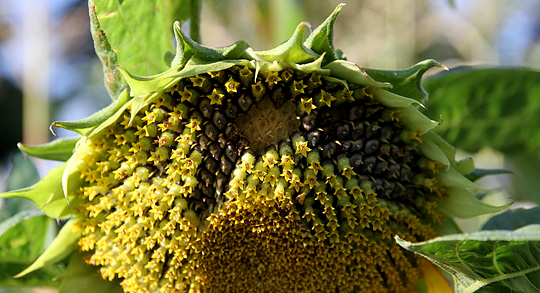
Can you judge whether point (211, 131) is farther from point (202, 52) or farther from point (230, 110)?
point (202, 52)

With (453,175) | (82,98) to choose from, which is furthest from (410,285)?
(82,98)

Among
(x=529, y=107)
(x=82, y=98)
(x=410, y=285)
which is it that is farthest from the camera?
(x=82, y=98)

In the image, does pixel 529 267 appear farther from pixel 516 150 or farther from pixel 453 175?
pixel 516 150

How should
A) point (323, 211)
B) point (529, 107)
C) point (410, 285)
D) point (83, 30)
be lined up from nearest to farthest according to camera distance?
point (323, 211) → point (410, 285) → point (529, 107) → point (83, 30)

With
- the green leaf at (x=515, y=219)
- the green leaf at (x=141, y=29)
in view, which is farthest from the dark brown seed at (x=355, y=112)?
the green leaf at (x=515, y=219)

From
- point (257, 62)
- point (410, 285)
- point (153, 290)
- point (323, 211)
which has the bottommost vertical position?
point (410, 285)
